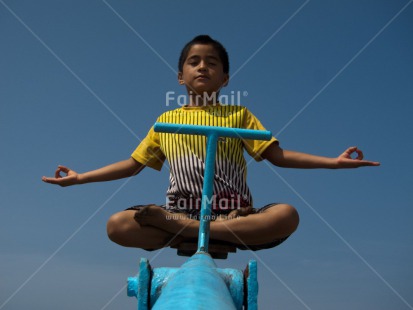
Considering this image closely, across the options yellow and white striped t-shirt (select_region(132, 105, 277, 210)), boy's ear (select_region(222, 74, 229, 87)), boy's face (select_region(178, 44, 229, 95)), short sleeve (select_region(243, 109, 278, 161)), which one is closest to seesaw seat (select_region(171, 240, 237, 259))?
yellow and white striped t-shirt (select_region(132, 105, 277, 210))

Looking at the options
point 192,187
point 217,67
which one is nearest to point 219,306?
point 192,187

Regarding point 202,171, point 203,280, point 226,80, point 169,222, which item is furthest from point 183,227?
point 203,280

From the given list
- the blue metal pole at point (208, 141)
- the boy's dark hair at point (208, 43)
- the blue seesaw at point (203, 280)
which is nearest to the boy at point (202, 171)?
the boy's dark hair at point (208, 43)

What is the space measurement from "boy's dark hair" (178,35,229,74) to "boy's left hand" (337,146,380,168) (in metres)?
0.93

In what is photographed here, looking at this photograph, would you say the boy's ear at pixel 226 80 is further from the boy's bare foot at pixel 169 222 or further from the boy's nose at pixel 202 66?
the boy's bare foot at pixel 169 222

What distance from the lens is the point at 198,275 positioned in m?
0.93

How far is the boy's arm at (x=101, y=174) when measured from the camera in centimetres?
249

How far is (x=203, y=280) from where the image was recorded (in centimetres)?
90

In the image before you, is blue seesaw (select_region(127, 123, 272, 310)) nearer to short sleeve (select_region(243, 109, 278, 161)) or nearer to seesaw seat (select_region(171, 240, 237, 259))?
seesaw seat (select_region(171, 240, 237, 259))

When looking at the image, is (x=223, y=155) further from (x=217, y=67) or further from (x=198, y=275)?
(x=198, y=275)

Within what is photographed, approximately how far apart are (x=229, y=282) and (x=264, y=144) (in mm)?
1351

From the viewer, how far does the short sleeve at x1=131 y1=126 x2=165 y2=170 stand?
2.73 metres

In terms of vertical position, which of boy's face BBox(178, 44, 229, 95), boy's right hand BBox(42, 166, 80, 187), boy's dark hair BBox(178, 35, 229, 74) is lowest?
boy's right hand BBox(42, 166, 80, 187)

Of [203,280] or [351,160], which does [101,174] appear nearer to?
[351,160]
